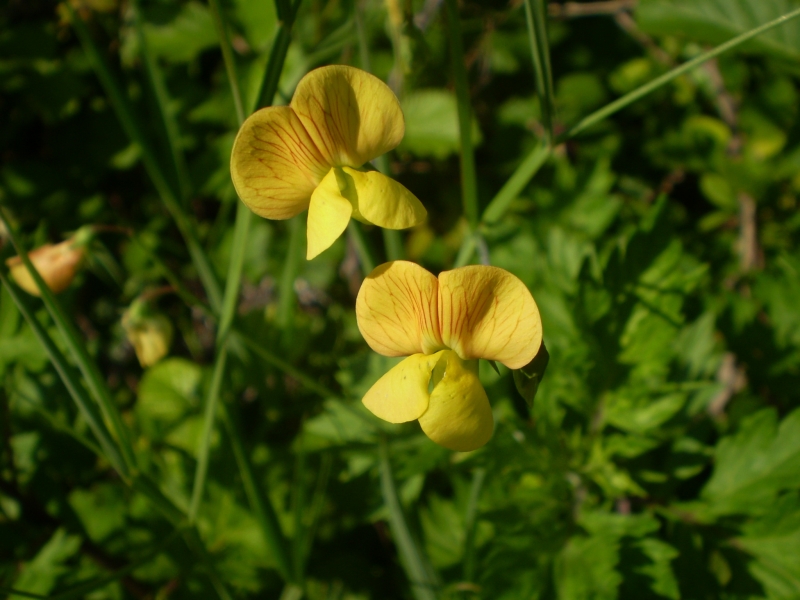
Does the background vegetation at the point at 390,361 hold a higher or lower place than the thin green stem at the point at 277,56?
lower

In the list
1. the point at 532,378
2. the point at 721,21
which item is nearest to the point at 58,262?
the point at 532,378

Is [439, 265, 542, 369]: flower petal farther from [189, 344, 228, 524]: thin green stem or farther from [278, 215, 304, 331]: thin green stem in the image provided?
[278, 215, 304, 331]: thin green stem

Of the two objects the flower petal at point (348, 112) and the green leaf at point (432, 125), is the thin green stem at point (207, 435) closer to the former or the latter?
the flower petal at point (348, 112)

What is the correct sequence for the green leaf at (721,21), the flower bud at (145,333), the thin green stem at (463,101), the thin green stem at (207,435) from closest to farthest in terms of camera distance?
1. the thin green stem at (463,101)
2. the thin green stem at (207,435)
3. the flower bud at (145,333)
4. the green leaf at (721,21)

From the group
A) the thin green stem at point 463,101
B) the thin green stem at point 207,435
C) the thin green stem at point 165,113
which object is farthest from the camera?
the thin green stem at point 165,113

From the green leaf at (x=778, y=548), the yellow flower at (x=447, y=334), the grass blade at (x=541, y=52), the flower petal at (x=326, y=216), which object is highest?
the grass blade at (x=541, y=52)

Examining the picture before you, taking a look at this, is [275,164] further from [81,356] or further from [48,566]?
[48,566]

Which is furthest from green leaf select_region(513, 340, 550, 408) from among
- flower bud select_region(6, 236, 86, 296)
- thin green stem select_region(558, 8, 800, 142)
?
flower bud select_region(6, 236, 86, 296)

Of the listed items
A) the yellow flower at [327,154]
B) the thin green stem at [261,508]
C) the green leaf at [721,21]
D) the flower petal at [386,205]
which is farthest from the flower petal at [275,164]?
the green leaf at [721,21]
